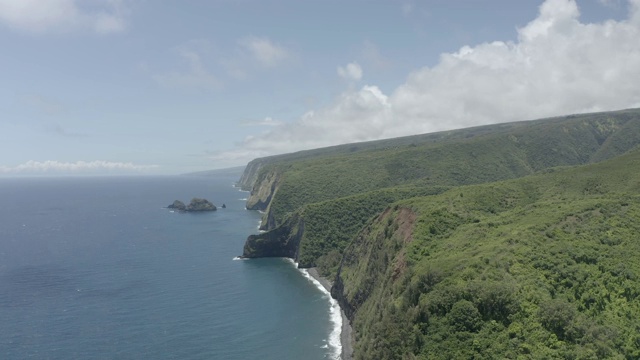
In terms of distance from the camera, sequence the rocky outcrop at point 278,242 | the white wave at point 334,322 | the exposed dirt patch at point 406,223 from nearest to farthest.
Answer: the white wave at point 334,322
the exposed dirt patch at point 406,223
the rocky outcrop at point 278,242

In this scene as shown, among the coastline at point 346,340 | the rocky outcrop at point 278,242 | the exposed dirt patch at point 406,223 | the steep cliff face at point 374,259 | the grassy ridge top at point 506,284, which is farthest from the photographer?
the rocky outcrop at point 278,242

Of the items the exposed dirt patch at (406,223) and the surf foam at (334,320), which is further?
the exposed dirt patch at (406,223)

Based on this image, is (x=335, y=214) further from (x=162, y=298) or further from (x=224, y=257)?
(x=162, y=298)

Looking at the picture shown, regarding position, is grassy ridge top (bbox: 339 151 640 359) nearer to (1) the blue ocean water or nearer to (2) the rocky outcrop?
(1) the blue ocean water

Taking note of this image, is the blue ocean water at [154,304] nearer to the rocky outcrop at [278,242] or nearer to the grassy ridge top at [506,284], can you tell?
the rocky outcrop at [278,242]

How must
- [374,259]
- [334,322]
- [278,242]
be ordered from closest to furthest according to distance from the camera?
[334,322] < [374,259] < [278,242]

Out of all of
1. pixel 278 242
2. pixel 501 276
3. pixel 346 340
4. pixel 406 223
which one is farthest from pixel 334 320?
pixel 278 242

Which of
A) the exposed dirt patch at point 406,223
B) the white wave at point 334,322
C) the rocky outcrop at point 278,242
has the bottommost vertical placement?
the white wave at point 334,322

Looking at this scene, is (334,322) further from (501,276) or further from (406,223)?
(501,276)

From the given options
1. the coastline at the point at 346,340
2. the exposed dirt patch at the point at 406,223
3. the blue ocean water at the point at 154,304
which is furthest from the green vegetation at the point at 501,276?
the blue ocean water at the point at 154,304
